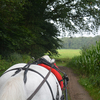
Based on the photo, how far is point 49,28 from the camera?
13305 millimetres

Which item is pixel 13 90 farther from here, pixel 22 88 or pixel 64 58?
pixel 64 58

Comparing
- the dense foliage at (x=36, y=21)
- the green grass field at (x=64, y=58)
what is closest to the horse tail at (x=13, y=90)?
the dense foliage at (x=36, y=21)

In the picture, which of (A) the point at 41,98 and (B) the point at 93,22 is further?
(B) the point at 93,22

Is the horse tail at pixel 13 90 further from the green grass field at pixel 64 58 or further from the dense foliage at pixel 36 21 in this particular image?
the green grass field at pixel 64 58

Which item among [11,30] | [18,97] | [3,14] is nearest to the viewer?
[18,97]

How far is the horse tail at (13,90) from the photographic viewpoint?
1.25m

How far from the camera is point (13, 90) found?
131cm

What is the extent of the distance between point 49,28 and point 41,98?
1219 cm

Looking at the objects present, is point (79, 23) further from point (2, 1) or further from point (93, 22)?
point (2, 1)

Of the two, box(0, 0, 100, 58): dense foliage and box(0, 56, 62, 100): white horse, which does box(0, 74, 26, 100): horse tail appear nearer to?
box(0, 56, 62, 100): white horse

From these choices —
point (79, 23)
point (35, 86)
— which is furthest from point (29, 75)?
point (79, 23)

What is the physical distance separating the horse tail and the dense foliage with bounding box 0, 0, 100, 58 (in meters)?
4.37

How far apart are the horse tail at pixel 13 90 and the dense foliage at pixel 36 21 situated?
14.3 feet

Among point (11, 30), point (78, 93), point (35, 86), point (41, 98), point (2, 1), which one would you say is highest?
point (2, 1)
